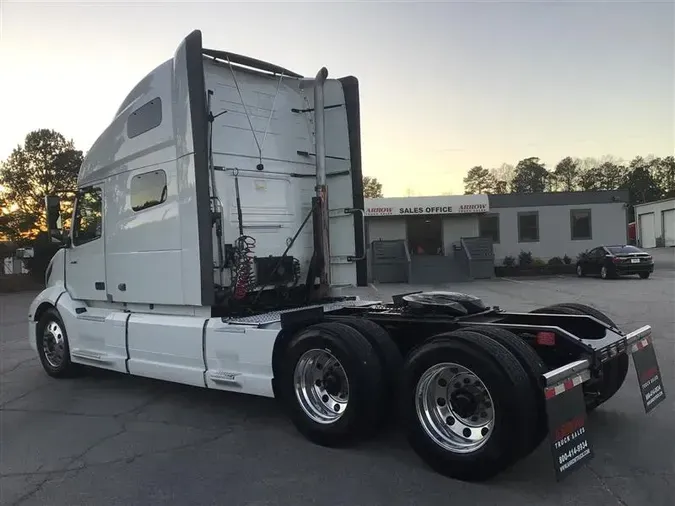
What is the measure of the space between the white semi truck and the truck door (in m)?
Answer: 0.03

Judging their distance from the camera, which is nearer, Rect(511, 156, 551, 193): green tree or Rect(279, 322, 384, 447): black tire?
Rect(279, 322, 384, 447): black tire

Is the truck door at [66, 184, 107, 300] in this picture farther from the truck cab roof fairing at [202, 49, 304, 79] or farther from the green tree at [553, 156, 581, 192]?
the green tree at [553, 156, 581, 192]

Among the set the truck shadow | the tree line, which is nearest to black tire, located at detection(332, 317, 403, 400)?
the truck shadow

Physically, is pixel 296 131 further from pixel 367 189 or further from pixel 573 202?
pixel 367 189

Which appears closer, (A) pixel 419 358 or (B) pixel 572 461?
(B) pixel 572 461

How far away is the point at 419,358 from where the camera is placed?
4.09 metres

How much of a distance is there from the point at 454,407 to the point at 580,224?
95.0ft

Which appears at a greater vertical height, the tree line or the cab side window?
the tree line

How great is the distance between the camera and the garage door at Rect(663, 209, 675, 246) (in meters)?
46.6

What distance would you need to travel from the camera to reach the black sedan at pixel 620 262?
22906mm

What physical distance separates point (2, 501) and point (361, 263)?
14.4 ft

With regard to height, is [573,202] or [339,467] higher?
[573,202]

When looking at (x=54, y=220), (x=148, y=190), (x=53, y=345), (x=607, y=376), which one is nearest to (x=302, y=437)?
(x=607, y=376)

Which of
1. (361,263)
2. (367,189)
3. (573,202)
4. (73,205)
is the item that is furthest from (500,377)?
(367,189)
